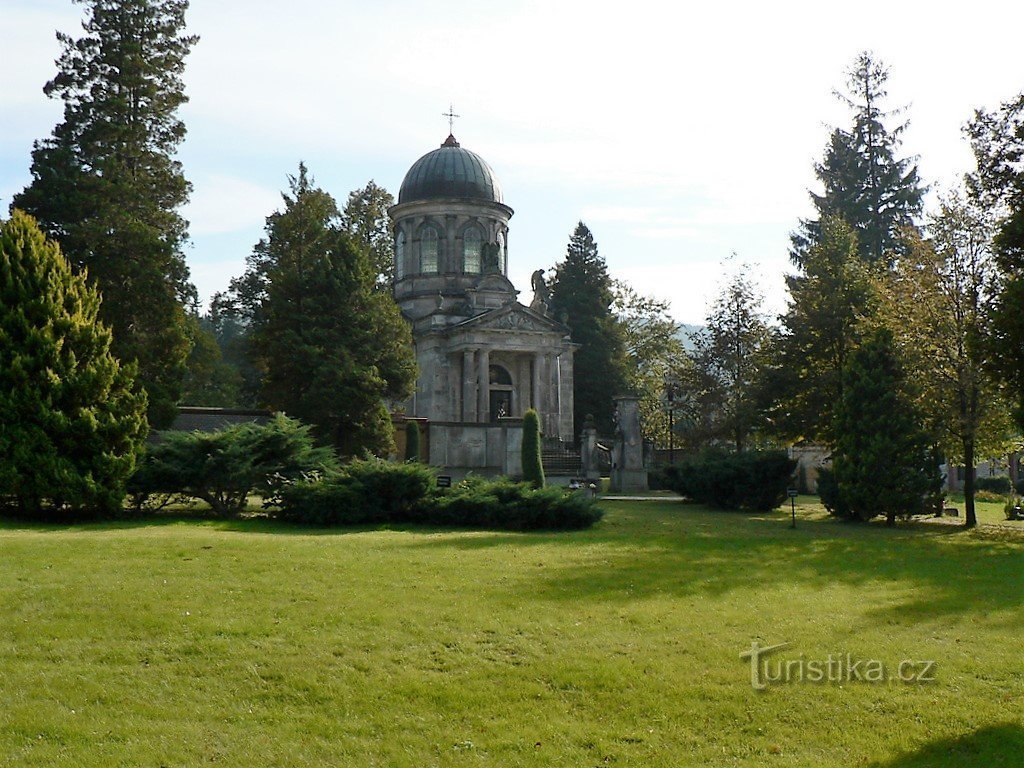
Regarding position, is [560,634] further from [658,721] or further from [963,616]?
[963,616]

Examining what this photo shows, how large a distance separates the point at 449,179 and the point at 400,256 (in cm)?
463

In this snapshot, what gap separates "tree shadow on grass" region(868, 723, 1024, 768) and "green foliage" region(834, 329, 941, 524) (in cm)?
1645

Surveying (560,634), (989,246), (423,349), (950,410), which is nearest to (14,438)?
(560,634)

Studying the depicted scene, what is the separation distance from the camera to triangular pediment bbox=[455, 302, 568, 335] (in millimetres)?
45125

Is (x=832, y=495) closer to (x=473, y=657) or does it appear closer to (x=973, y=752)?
(x=473, y=657)

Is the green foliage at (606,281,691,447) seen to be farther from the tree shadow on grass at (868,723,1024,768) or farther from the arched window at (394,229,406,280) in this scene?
the tree shadow on grass at (868,723,1024,768)

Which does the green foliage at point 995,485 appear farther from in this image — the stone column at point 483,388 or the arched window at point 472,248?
the arched window at point 472,248

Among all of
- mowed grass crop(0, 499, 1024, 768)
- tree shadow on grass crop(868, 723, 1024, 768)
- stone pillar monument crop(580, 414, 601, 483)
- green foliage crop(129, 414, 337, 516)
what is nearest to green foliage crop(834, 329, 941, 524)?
mowed grass crop(0, 499, 1024, 768)

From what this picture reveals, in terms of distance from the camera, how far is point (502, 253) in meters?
50.8

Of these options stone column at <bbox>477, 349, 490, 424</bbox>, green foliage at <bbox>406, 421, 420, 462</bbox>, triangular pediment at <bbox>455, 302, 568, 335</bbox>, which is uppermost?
triangular pediment at <bbox>455, 302, 568, 335</bbox>

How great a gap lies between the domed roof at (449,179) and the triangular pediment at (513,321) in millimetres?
7216

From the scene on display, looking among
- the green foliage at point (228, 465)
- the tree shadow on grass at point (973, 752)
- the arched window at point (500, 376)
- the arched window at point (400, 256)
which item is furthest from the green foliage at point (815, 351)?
the arched window at point (400, 256)

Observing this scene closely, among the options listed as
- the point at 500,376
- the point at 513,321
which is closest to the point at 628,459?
the point at 513,321

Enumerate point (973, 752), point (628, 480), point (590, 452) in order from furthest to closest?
point (590, 452)
point (628, 480)
point (973, 752)
